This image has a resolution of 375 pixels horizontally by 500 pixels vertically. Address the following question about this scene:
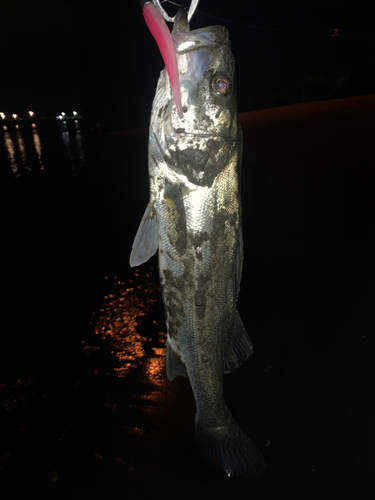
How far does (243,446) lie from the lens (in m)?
1.76

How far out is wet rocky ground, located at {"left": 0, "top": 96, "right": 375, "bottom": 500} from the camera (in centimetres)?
207

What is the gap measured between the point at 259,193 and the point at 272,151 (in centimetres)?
443

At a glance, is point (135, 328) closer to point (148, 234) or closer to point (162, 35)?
point (148, 234)

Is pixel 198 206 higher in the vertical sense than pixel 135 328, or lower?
higher

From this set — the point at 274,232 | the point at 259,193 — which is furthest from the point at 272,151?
the point at 274,232

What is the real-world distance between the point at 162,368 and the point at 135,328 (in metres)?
0.65

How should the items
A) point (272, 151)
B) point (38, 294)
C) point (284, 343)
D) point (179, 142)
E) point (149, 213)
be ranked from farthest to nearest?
point (272, 151)
point (38, 294)
point (284, 343)
point (149, 213)
point (179, 142)

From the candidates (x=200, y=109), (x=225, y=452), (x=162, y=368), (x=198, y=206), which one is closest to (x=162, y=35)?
(x=200, y=109)

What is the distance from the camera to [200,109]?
1.47 metres

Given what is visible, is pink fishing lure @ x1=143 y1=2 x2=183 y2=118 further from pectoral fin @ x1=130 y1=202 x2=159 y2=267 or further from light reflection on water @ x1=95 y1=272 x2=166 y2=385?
light reflection on water @ x1=95 y1=272 x2=166 y2=385

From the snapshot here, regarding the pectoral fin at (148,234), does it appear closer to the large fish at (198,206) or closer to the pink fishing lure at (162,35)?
the large fish at (198,206)

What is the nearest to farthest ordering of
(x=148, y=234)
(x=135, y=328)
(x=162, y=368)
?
(x=148, y=234) → (x=162, y=368) → (x=135, y=328)

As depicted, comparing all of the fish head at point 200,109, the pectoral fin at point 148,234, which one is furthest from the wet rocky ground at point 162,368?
the fish head at point 200,109

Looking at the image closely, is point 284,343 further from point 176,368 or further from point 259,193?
point 259,193
